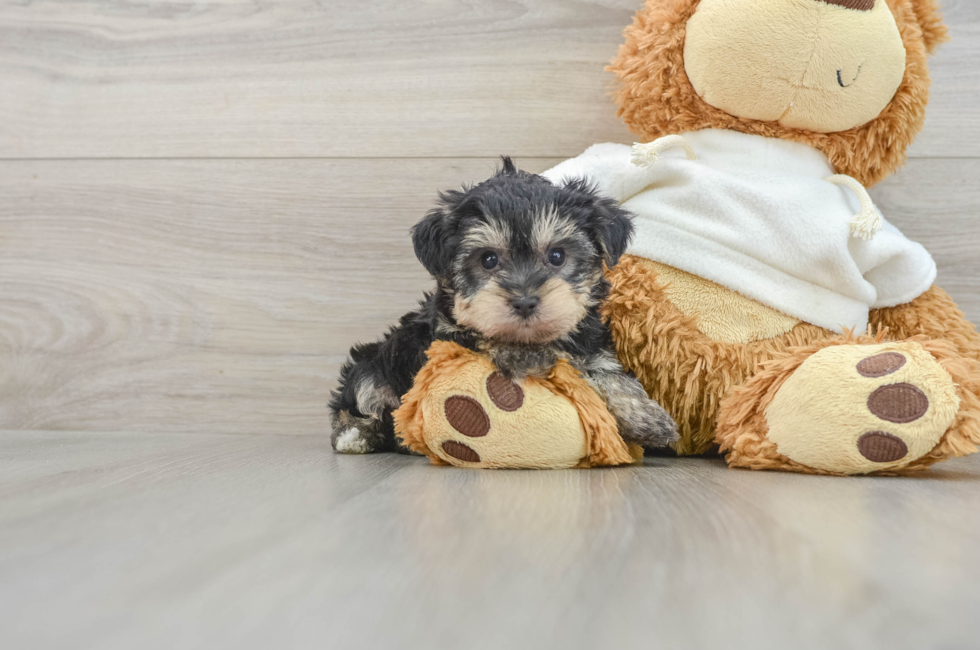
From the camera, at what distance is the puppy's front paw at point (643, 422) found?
3.84ft

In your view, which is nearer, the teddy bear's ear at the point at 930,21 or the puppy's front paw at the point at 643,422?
the puppy's front paw at the point at 643,422

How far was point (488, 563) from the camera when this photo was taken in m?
0.60

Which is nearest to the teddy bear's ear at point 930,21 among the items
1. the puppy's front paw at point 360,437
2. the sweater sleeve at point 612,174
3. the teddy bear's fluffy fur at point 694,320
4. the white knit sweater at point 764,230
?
the teddy bear's fluffy fur at point 694,320

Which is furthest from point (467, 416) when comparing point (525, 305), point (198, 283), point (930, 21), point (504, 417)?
point (930, 21)

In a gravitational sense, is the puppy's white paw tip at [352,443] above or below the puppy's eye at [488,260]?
below

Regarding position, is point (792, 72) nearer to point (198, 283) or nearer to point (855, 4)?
point (855, 4)

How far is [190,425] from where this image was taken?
177 cm

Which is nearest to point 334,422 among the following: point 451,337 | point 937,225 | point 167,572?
point 451,337

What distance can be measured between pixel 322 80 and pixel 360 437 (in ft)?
2.90

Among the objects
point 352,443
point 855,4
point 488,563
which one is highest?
point 855,4

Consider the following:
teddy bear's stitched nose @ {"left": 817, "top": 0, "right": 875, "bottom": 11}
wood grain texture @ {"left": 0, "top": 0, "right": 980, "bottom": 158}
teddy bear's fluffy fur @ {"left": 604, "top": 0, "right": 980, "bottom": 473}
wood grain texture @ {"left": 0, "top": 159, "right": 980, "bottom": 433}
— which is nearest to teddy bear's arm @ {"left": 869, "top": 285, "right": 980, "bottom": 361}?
teddy bear's fluffy fur @ {"left": 604, "top": 0, "right": 980, "bottom": 473}

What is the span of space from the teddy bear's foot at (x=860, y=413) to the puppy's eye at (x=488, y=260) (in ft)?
1.61

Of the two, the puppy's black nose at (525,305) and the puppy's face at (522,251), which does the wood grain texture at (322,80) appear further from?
the puppy's black nose at (525,305)

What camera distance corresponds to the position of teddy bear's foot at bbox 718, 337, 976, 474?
Answer: 1019 millimetres
